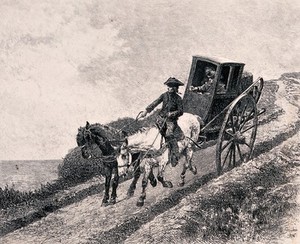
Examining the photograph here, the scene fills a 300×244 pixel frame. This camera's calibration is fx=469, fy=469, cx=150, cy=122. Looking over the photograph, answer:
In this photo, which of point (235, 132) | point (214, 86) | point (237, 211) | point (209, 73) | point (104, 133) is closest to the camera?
point (104, 133)

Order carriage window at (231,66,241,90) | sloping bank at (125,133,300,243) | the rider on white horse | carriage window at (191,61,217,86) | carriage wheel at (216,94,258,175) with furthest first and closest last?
carriage window at (191,61,217,86)
carriage window at (231,66,241,90)
carriage wheel at (216,94,258,175)
the rider on white horse
sloping bank at (125,133,300,243)

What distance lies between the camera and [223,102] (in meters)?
9.52

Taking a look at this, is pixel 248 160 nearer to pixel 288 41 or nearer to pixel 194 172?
pixel 194 172

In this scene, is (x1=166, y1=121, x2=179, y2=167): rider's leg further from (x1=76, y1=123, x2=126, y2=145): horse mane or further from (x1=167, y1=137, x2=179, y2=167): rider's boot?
(x1=76, y1=123, x2=126, y2=145): horse mane

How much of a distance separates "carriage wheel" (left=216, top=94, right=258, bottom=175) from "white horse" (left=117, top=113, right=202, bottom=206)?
58cm

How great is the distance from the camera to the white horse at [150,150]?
8.63 metres

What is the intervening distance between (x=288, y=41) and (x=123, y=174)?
22.7 feet

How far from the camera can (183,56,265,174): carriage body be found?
9.20 meters

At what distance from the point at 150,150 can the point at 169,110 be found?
820 millimetres

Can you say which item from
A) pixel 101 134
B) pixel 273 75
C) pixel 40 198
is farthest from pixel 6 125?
pixel 273 75

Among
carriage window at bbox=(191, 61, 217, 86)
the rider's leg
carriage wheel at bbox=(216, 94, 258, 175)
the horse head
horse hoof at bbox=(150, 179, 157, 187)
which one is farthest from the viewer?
carriage window at bbox=(191, 61, 217, 86)

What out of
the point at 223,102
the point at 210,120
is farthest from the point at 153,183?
the point at 223,102

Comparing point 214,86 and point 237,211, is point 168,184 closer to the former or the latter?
point 237,211

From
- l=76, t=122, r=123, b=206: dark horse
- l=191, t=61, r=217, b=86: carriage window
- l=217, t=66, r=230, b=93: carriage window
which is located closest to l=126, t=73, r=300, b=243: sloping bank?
l=76, t=122, r=123, b=206: dark horse
